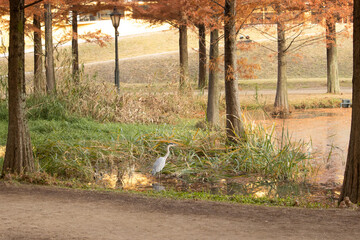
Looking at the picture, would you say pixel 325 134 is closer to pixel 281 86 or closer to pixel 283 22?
pixel 281 86

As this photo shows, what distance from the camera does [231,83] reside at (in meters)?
12.8

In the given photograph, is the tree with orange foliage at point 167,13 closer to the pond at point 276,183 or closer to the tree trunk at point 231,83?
the tree trunk at point 231,83

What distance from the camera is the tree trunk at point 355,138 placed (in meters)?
7.79

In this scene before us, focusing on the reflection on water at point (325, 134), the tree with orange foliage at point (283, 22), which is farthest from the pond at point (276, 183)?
the tree with orange foliage at point (283, 22)

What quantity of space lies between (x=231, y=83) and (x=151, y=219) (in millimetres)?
6434

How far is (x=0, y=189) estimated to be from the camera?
28.5 feet

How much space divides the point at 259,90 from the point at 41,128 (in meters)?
17.4

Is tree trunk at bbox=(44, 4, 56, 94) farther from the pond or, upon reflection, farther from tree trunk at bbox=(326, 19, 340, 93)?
tree trunk at bbox=(326, 19, 340, 93)

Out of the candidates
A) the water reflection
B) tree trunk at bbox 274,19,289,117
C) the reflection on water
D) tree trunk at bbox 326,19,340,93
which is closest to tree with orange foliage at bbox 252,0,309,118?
tree trunk at bbox 274,19,289,117

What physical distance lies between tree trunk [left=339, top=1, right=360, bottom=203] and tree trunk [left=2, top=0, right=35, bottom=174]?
16.7 feet

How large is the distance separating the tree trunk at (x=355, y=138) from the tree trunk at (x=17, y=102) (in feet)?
16.7

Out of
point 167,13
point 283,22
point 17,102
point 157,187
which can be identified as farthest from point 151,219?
point 167,13

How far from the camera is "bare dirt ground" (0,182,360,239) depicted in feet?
20.0

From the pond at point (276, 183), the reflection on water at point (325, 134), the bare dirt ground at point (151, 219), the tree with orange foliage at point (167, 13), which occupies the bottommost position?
the pond at point (276, 183)
